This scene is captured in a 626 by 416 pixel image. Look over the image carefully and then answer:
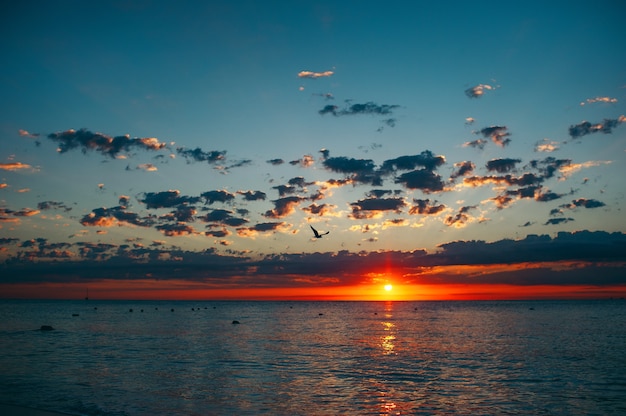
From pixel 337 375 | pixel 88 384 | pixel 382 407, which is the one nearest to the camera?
pixel 382 407

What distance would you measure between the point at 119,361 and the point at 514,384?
37.7m

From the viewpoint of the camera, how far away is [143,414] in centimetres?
2853

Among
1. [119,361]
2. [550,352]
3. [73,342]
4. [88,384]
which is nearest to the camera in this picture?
[88,384]

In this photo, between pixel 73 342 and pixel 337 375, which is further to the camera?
pixel 73 342

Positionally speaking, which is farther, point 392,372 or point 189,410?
point 392,372

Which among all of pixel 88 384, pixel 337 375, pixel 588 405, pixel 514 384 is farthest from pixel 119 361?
pixel 588 405

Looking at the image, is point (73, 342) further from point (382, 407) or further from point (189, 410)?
point (382, 407)

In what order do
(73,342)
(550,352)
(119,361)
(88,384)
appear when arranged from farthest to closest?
(73,342) < (550,352) < (119,361) < (88,384)

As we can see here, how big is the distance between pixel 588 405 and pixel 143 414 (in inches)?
1108

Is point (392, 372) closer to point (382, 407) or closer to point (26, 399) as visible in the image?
point (382, 407)

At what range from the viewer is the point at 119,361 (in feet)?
167

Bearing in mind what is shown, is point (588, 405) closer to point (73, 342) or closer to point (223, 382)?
point (223, 382)

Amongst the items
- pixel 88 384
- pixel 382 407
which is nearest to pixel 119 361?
pixel 88 384

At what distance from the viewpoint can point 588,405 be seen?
3247 cm
